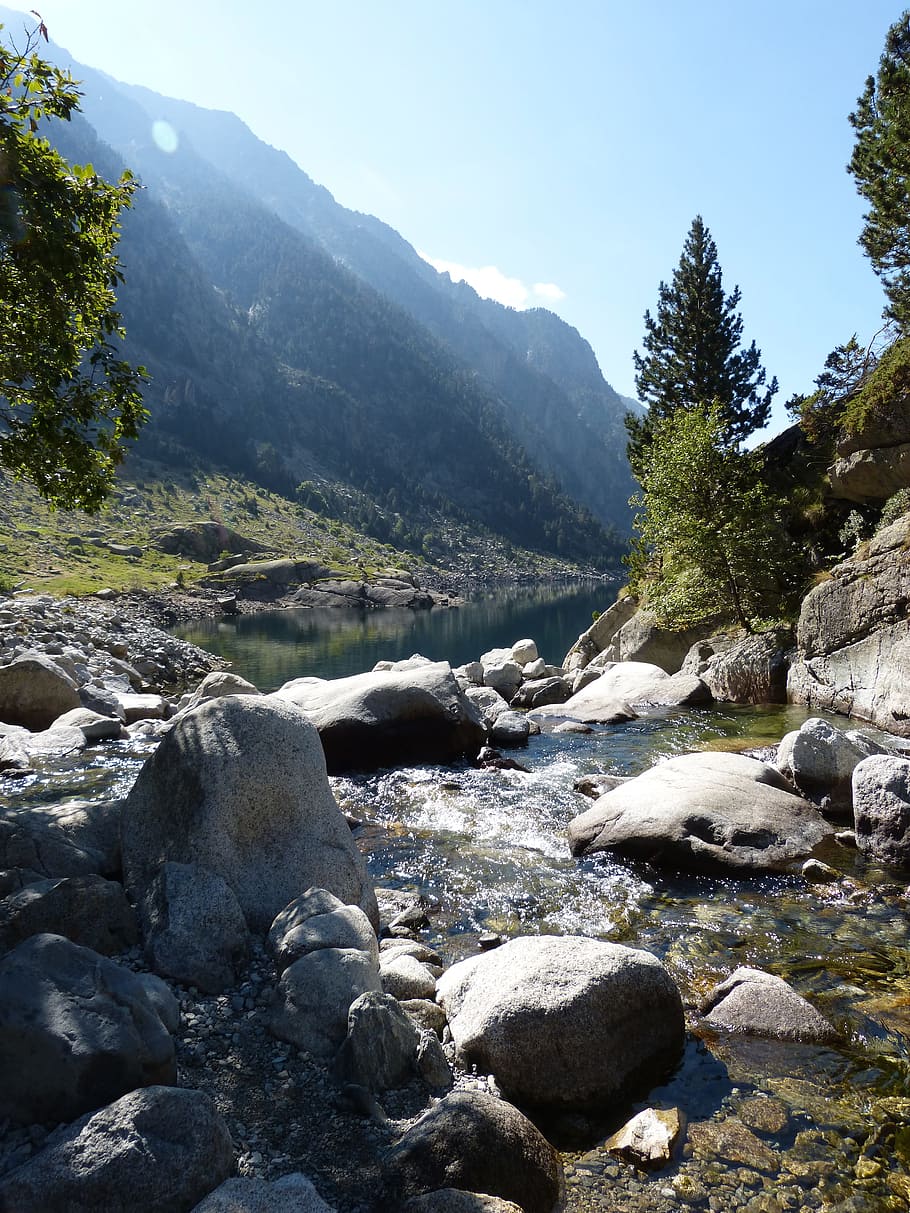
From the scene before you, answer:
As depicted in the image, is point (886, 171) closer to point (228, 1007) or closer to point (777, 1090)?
point (777, 1090)

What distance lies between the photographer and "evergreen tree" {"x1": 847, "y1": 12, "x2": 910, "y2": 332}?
2169cm

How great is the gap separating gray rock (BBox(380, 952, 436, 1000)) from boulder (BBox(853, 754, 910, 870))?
7102 mm

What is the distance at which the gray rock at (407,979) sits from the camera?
22.6 feet

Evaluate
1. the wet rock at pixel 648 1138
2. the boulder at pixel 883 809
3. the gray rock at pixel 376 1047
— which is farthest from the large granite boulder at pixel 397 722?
the wet rock at pixel 648 1138

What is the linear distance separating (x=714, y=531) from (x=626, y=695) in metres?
7.36

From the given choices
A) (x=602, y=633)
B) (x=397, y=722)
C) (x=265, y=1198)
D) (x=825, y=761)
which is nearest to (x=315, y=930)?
(x=265, y=1198)

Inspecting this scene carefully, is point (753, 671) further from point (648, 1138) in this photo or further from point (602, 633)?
point (648, 1138)

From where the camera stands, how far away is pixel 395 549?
17775 cm

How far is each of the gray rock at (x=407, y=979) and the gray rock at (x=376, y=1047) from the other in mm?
1289

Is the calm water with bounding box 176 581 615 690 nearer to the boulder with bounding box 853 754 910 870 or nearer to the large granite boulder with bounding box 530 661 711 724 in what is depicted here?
the large granite boulder with bounding box 530 661 711 724

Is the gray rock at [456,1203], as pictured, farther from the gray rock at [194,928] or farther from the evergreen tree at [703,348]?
the evergreen tree at [703,348]

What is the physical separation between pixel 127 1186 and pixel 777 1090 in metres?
5.00

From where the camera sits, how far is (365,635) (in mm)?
68375

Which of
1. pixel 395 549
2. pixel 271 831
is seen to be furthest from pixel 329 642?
pixel 395 549
